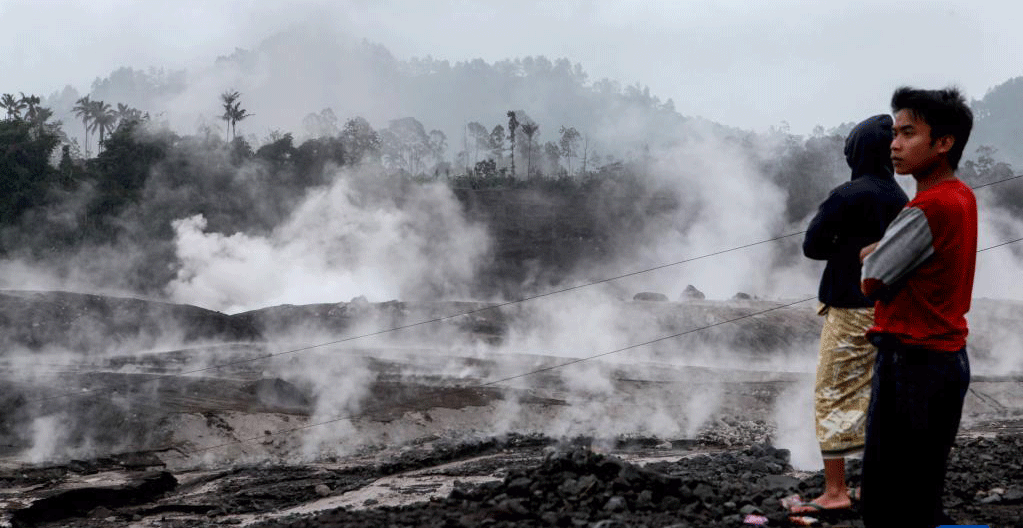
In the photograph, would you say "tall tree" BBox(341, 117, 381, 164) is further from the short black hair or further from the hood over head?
the short black hair

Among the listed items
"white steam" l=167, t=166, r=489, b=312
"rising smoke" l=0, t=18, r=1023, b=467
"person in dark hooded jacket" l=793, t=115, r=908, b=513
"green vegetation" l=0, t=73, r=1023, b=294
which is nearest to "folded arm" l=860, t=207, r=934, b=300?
"person in dark hooded jacket" l=793, t=115, r=908, b=513

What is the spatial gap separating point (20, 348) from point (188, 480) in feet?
43.0

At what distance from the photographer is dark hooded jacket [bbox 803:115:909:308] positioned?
359 centimetres

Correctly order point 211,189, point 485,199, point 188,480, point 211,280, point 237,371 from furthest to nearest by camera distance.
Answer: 1. point 485,199
2. point 211,189
3. point 211,280
4. point 237,371
5. point 188,480

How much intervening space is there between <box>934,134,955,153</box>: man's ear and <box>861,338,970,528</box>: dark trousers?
0.58m

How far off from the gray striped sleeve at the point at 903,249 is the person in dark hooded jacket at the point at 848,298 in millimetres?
1183

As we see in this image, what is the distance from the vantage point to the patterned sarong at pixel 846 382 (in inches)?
143

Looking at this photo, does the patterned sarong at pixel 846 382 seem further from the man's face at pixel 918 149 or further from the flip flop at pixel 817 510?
the man's face at pixel 918 149

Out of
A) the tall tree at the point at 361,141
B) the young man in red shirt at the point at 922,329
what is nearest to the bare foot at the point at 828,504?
the young man in red shirt at the point at 922,329

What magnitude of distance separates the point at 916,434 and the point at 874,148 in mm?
1725

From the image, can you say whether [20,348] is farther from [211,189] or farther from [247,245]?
[211,189]

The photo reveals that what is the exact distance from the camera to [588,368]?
1884cm

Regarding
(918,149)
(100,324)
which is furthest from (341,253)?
(918,149)

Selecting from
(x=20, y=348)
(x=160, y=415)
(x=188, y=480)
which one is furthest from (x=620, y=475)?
(x=20, y=348)
